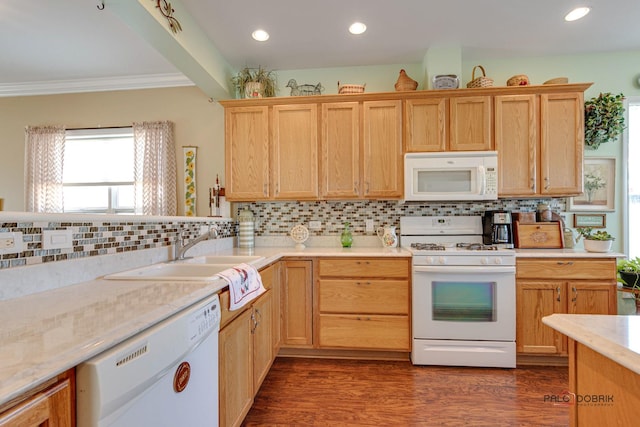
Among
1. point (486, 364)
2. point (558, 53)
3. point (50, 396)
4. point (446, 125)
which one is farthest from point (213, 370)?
point (558, 53)

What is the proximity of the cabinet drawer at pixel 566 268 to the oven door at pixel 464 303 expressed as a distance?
14 cm

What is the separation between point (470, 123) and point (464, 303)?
1540mm

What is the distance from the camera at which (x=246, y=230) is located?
2873 mm

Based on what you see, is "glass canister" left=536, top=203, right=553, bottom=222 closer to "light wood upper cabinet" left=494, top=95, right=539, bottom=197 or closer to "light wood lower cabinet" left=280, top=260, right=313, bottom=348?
"light wood upper cabinet" left=494, top=95, right=539, bottom=197

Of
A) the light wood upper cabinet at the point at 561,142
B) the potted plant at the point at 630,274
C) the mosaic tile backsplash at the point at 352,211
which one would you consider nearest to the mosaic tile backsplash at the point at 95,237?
the mosaic tile backsplash at the point at 352,211

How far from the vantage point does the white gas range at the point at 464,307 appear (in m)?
2.27

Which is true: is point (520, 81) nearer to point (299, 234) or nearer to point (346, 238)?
point (346, 238)

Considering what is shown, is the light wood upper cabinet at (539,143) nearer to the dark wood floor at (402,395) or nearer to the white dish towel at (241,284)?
the dark wood floor at (402,395)

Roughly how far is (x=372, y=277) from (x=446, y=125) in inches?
58.8

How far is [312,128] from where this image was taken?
272 centimetres

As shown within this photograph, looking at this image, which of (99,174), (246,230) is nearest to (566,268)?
(246,230)

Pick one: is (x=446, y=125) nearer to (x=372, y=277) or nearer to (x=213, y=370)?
(x=372, y=277)

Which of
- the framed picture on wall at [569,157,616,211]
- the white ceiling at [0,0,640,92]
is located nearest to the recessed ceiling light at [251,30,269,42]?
the white ceiling at [0,0,640,92]

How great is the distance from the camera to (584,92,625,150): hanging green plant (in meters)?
2.70
